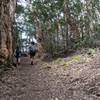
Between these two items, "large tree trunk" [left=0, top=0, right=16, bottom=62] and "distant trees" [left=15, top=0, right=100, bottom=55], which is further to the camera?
"distant trees" [left=15, top=0, right=100, bottom=55]

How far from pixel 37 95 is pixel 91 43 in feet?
37.8

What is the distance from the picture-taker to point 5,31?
40.4ft

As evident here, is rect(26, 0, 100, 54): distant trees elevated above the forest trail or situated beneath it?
elevated above

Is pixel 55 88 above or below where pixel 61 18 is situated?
below

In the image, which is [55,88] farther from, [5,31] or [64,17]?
[64,17]

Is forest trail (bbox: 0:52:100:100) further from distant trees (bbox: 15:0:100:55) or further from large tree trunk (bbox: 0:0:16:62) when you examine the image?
distant trees (bbox: 15:0:100:55)

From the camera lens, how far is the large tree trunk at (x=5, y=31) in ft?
39.8

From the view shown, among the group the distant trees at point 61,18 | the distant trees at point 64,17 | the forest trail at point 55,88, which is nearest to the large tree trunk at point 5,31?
the forest trail at point 55,88

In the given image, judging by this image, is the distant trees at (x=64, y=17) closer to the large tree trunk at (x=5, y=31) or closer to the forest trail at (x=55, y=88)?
the large tree trunk at (x=5, y=31)

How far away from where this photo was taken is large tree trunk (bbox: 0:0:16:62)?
12.1m

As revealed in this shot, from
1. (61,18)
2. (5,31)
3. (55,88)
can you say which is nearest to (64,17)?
(61,18)

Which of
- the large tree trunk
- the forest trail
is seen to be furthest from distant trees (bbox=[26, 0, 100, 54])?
the forest trail

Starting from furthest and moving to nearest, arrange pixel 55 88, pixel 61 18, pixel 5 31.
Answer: pixel 61 18 < pixel 5 31 < pixel 55 88

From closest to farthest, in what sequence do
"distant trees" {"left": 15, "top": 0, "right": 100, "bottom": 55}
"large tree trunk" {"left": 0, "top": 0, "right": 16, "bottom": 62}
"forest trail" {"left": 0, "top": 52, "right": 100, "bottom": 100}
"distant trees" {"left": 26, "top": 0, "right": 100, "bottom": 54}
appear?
"forest trail" {"left": 0, "top": 52, "right": 100, "bottom": 100}, "large tree trunk" {"left": 0, "top": 0, "right": 16, "bottom": 62}, "distant trees" {"left": 15, "top": 0, "right": 100, "bottom": 55}, "distant trees" {"left": 26, "top": 0, "right": 100, "bottom": 54}
